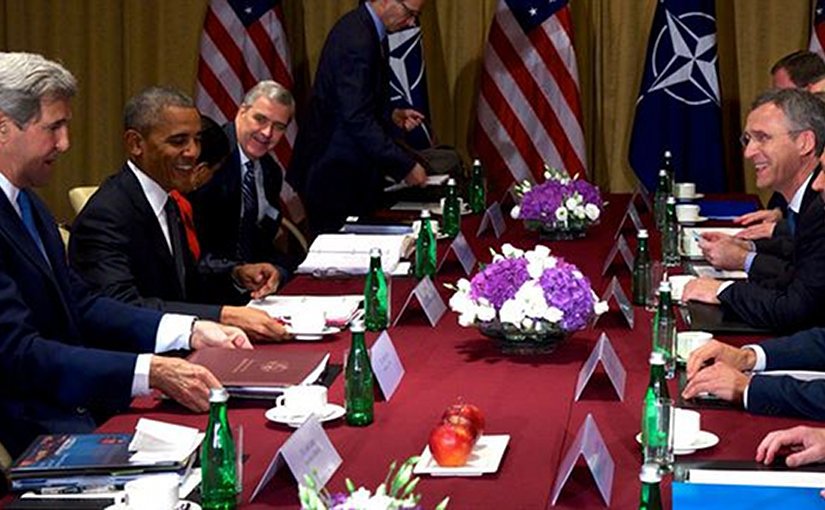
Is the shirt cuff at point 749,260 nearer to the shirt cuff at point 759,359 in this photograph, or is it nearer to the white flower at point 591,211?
the white flower at point 591,211

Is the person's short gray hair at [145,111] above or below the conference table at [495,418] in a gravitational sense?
above

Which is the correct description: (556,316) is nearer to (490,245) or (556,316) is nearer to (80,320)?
(80,320)

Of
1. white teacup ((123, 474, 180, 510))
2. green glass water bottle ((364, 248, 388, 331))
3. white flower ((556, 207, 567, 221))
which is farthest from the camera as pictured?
white flower ((556, 207, 567, 221))

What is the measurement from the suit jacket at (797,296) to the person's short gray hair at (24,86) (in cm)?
184

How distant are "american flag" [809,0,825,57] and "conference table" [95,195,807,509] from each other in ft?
13.0

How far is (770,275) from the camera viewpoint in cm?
438

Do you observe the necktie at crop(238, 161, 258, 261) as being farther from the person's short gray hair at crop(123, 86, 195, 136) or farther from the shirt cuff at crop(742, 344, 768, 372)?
the shirt cuff at crop(742, 344, 768, 372)

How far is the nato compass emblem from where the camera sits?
7.67 m

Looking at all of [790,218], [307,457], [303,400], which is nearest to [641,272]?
[790,218]

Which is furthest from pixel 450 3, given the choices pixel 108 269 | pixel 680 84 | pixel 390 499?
pixel 390 499

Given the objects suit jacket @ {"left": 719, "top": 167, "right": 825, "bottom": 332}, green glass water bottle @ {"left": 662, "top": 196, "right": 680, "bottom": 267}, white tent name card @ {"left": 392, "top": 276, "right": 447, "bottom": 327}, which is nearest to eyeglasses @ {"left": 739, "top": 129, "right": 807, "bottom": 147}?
green glass water bottle @ {"left": 662, "top": 196, "right": 680, "bottom": 267}

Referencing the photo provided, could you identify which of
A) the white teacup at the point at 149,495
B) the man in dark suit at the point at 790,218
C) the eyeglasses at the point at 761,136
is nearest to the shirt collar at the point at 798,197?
the man in dark suit at the point at 790,218

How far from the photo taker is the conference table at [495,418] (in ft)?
8.18

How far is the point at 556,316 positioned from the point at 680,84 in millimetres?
4647
